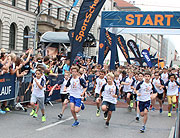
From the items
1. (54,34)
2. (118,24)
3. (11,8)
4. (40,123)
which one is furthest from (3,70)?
(11,8)

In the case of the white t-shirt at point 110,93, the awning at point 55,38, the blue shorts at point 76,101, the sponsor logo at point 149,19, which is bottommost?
the blue shorts at point 76,101

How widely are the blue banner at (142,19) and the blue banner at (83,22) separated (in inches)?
134

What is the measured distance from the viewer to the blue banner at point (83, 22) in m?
12.5

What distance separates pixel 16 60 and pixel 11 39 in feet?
66.0

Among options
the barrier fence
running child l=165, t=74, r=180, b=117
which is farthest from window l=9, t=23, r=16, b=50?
running child l=165, t=74, r=180, b=117

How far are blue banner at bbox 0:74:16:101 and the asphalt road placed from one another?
2.02 feet

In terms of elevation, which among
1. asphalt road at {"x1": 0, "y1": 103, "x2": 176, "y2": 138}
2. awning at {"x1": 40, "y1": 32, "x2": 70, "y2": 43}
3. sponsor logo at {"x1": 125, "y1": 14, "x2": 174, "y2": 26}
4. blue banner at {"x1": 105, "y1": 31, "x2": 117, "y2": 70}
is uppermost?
sponsor logo at {"x1": 125, "y1": 14, "x2": 174, "y2": 26}

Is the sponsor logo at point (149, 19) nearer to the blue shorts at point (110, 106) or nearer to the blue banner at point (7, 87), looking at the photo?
the blue banner at point (7, 87)

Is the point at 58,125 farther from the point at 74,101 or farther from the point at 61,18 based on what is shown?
the point at 61,18

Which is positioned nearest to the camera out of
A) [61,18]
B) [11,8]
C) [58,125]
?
[58,125]

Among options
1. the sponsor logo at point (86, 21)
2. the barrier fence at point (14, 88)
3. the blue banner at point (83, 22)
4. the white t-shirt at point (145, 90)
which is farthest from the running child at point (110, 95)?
the sponsor logo at point (86, 21)

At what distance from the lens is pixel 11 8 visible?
28750 millimetres

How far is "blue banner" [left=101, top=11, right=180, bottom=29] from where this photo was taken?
16500 millimetres

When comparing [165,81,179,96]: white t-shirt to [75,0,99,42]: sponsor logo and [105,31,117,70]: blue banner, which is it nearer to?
[75,0,99,42]: sponsor logo
